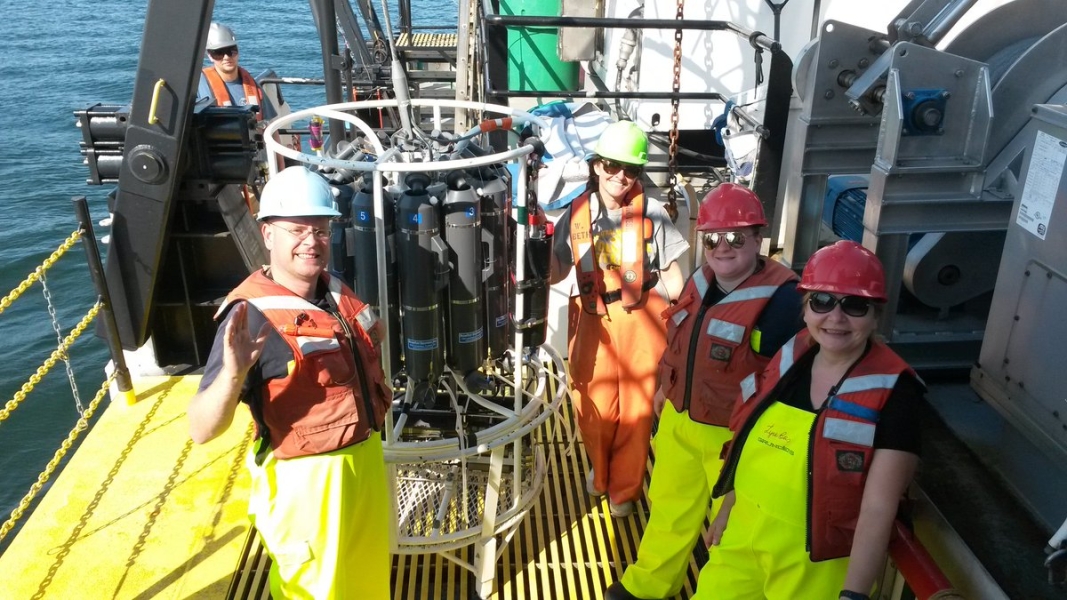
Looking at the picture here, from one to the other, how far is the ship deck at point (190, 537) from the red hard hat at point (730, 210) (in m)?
1.82

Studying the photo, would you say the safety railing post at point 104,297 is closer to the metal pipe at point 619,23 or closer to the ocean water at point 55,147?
the metal pipe at point 619,23

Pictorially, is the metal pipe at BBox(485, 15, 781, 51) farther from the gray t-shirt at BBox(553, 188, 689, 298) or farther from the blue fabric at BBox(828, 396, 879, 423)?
the blue fabric at BBox(828, 396, 879, 423)

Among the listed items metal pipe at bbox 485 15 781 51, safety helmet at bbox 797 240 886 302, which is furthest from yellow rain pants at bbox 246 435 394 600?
metal pipe at bbox 485 15 781 51

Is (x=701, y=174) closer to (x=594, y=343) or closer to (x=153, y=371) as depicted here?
(x=594, y=343)

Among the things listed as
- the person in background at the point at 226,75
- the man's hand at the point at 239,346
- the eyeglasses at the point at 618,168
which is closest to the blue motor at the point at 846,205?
the eyeglasses at the point at 618,168

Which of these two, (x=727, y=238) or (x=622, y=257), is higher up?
(x=727, y=238)

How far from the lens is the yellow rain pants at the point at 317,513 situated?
2775 mm

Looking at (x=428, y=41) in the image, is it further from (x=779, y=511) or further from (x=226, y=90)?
(x=779, y=511)

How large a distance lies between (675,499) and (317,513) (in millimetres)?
1451

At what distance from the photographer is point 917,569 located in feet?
7.30

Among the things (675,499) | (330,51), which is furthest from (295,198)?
(330,51)

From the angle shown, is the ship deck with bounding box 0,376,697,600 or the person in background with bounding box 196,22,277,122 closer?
the ship deck with bounding box 0,376,697,600

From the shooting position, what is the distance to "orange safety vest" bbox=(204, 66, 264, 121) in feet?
23.4

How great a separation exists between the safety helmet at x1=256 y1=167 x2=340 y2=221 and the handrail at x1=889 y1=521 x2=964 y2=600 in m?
Result: 1.98
